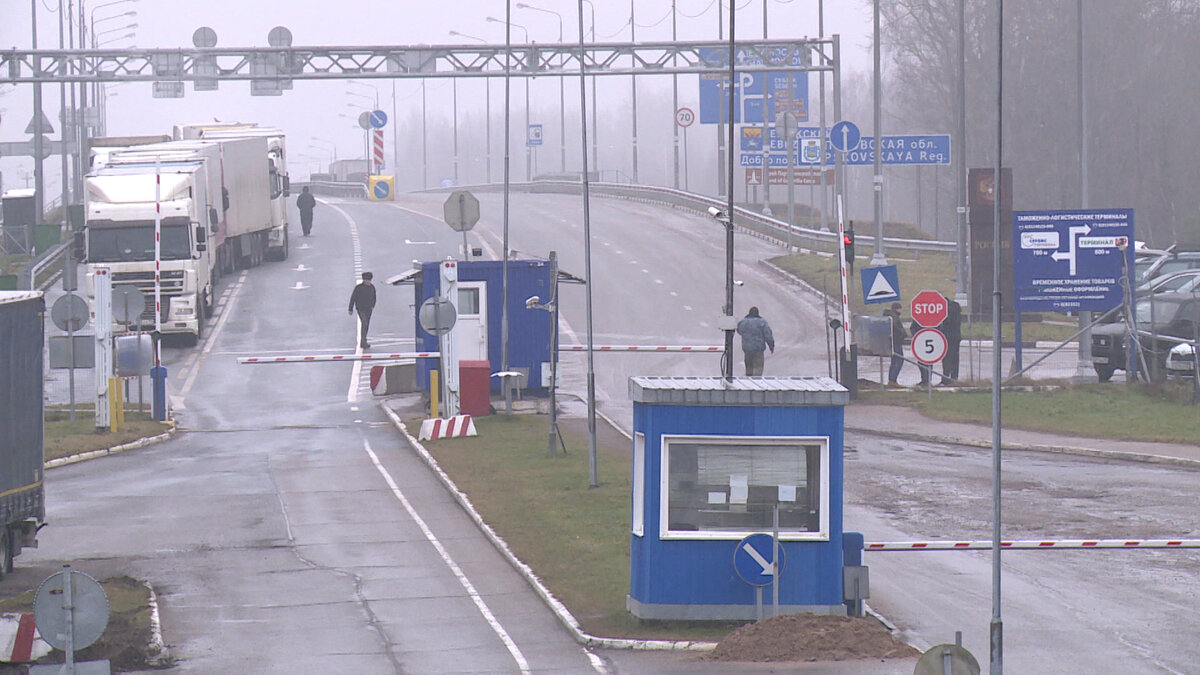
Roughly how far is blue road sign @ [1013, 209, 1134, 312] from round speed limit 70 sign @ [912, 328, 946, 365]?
3.80 m

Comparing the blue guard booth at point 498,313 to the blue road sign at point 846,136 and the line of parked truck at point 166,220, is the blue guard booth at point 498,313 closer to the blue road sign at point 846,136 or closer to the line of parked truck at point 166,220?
the line of parked truck at point 166,220

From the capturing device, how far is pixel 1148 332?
29.9 m

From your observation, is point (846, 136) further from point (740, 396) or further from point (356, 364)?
point (740, 396)

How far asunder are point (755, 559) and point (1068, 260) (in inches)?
752

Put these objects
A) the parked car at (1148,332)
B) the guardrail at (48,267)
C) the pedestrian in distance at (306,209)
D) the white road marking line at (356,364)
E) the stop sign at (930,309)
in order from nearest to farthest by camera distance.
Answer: the stop sign at (930,309) → the parked car at (1148,332) → the white road marking line at (356,364) → the guardrail at (48,267) → the pedestrian in distance at (306,209)

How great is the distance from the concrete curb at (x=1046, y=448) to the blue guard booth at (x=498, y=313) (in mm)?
6746

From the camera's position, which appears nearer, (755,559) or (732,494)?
(755,559)

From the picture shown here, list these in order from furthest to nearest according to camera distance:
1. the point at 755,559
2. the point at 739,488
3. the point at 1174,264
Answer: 1. the point at 1174,264
2. the point at 739,488
3. the point at 755,559

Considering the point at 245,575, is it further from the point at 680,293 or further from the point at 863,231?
the point at 863,231

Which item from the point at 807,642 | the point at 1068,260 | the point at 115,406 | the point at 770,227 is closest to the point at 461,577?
the point at 807,642

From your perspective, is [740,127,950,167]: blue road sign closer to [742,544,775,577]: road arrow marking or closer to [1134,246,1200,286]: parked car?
[1134,246,1200,286]: parked car

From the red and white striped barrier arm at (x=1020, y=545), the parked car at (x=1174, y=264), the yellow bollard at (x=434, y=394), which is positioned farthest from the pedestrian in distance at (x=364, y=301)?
the red and white striped barrier arm at (x=1020, y=545)

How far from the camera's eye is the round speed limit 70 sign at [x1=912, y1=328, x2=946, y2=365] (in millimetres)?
26062

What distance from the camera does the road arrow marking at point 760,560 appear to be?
12234 millimetres
